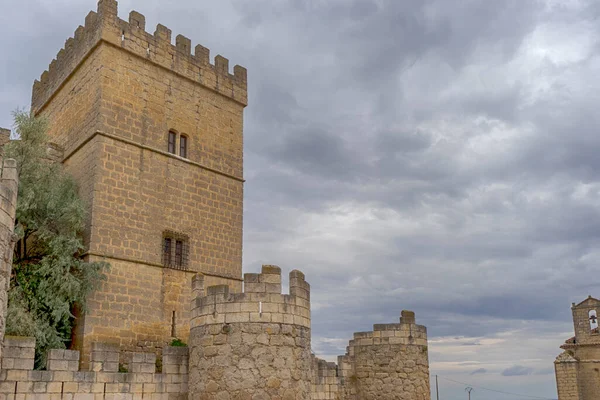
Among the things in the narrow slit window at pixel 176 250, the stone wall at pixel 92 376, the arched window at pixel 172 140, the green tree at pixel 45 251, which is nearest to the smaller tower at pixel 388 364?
the narrow slit window at pixel 176 250

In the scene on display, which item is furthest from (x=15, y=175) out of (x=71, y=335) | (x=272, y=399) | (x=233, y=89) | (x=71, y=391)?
(x=233, y=89)

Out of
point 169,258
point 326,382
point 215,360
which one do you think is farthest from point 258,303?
point 169,258

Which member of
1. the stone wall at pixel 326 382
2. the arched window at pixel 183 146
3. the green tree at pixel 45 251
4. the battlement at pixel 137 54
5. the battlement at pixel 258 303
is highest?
the battlement at pixel 137 54

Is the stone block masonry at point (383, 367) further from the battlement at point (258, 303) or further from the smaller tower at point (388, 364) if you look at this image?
the battlement at point (258, 303)

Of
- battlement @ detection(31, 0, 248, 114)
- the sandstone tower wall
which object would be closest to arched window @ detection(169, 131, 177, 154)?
battlement @ detection(31, 0, 248, 114)

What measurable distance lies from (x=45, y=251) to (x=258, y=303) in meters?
7.35

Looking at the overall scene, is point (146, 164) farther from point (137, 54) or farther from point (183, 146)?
point (137, 54)

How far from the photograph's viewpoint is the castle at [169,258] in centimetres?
1075

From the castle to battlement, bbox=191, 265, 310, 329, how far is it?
0.07 ft

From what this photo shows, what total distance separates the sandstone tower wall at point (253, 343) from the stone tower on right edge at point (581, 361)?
27.2 metres

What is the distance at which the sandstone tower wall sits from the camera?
1052 centimetres

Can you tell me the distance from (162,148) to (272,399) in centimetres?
963

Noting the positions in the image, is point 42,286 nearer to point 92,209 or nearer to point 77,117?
point 92,209

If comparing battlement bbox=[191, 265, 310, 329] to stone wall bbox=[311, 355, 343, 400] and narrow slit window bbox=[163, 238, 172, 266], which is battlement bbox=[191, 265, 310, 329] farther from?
narrow slit window bbox=[163, 238, 172, 266]
